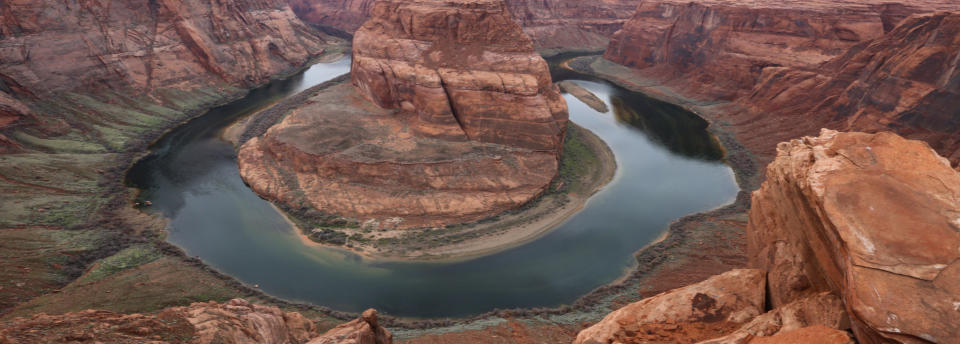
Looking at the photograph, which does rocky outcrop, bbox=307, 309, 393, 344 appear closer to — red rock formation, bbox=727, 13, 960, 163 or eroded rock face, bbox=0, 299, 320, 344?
eroded rock face, bbox=0, 299, 320, 344

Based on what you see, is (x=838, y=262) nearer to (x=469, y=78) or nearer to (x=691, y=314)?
(x=691, y=314)

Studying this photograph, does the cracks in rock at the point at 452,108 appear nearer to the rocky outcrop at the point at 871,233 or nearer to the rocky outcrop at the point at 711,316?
the rocky outcrop at the point at 711,316

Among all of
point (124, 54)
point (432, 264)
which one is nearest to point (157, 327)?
point (432, 264)

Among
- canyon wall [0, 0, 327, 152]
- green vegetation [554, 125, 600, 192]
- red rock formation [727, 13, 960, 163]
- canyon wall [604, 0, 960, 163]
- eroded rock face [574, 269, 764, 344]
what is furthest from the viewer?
canyon wall [0, 0, 327, 152]

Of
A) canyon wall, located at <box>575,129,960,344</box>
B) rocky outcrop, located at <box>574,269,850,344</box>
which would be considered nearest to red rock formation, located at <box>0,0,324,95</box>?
rocky outcrop, located at <box>574,269,850,344</box>

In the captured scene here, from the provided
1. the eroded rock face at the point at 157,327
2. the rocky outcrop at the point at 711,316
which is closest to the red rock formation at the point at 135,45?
the eroded rock face at the point at 157,327

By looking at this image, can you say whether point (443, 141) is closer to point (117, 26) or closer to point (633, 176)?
point (633, 176)

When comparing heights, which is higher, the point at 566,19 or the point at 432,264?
the point at 566,19
